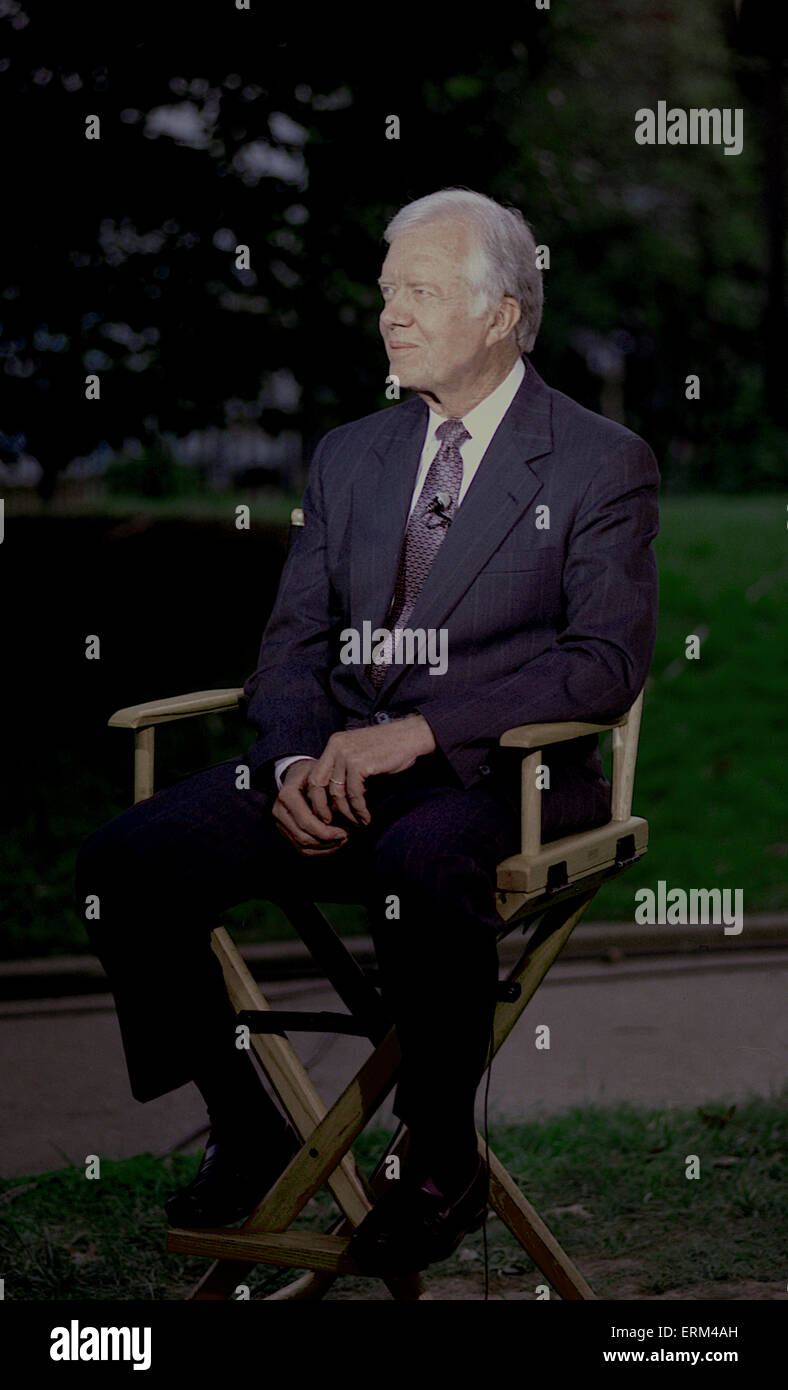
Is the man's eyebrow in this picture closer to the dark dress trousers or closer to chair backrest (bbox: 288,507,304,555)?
the dark dress trousers

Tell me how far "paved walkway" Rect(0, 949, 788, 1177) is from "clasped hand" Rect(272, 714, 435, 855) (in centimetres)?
171

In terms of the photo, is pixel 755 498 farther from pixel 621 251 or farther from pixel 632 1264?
pixel 632 1264

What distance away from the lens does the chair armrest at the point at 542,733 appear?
3.25m

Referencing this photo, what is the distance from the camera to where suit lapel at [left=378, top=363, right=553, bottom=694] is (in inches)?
139

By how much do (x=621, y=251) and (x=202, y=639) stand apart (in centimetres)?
1701

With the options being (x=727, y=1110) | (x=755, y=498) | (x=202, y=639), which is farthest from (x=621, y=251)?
(x=727, y=1110)

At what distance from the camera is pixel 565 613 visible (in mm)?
3598

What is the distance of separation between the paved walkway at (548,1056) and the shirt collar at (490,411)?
2023mm

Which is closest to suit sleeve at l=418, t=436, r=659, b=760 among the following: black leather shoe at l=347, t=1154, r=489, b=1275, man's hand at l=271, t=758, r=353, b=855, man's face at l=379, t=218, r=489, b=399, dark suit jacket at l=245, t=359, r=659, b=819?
dark suit jacket at l=245, t=359, r=659, b=819

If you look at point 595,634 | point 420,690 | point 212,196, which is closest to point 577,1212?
point 420,690

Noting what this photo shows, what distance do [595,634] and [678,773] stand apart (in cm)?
551

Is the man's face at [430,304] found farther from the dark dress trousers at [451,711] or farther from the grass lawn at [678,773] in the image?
the grass lawn at [678,773]

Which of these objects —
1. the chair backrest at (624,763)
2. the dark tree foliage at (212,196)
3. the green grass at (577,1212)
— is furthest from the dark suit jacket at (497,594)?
the dark tree foliage at (212,196)

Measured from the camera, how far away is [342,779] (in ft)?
11.0
